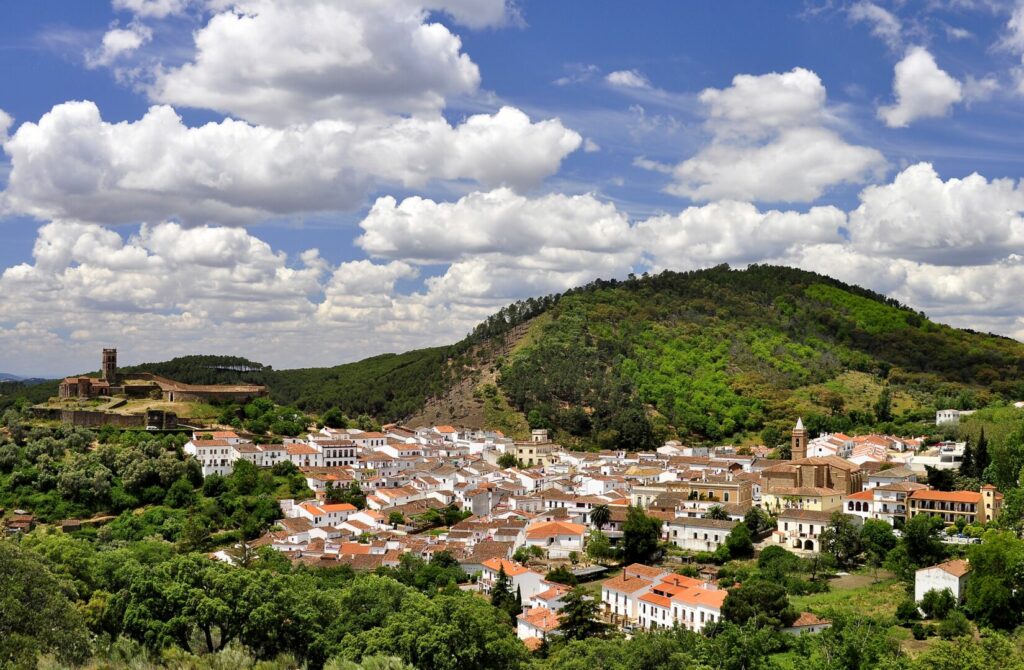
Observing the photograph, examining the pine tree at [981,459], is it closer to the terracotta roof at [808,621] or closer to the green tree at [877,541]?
the green tree at [877,541]

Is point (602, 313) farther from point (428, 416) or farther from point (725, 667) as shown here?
point (725, 667)

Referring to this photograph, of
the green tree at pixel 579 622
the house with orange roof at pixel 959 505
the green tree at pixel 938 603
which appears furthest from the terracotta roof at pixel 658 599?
the house with orange roof at pixel 959 505

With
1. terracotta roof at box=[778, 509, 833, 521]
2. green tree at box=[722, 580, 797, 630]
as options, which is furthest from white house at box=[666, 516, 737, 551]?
green tree at box=[722, 580, 797, 630]

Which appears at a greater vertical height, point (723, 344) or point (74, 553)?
point (723, 344)

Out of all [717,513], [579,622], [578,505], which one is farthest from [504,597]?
[717,513]

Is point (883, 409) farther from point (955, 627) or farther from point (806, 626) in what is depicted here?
point (806, 626)

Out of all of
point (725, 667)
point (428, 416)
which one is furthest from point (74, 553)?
point (428, 416)
